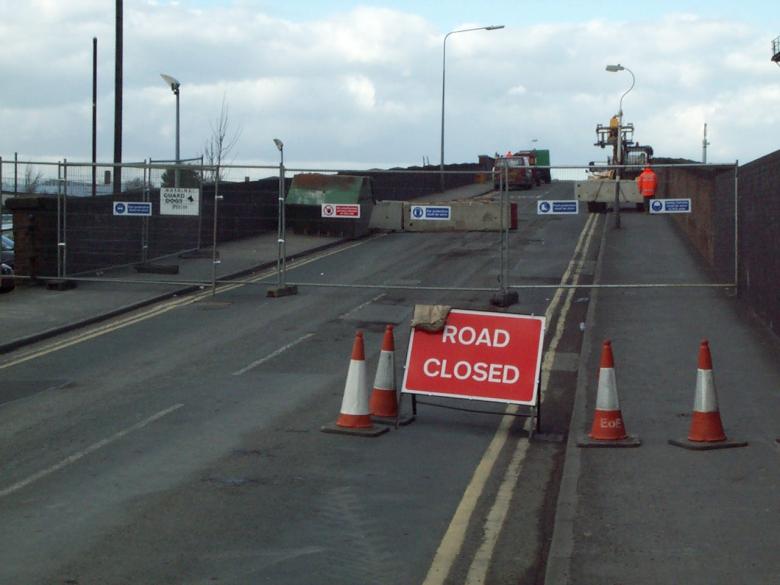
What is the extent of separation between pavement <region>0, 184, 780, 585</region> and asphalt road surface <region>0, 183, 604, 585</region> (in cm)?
34

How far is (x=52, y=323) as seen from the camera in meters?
17.4

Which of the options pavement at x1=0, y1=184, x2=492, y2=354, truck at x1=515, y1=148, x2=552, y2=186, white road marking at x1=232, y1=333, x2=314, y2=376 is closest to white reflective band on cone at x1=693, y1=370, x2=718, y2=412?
white road marking at x1=232, y1=333, x2=314, y2=376

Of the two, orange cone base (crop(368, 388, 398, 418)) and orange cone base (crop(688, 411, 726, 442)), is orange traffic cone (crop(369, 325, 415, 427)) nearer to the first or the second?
orange cone base (crop(368, 388, 398, 418))

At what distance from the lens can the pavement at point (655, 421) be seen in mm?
6562

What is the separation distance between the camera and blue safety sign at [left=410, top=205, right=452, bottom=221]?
1973 cm

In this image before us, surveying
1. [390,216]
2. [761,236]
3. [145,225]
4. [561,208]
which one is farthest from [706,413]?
[145,225]

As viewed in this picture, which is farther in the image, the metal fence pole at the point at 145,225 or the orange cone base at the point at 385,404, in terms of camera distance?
the metal fence pole at the point at 145,225

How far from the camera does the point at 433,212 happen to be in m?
19.9

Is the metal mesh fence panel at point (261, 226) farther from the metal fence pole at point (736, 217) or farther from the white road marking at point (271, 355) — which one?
the white road marking at point (271, 355)

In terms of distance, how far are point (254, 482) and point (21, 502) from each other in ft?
5.71

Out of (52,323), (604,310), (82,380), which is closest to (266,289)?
(52,323)

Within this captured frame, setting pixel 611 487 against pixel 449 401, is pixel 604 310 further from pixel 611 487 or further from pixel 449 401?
pixel 611 487

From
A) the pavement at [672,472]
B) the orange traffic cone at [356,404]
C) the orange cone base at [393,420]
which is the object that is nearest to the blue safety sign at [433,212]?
the pavement at [672,472]

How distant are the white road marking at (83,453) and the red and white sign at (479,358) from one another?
8.34 ft
